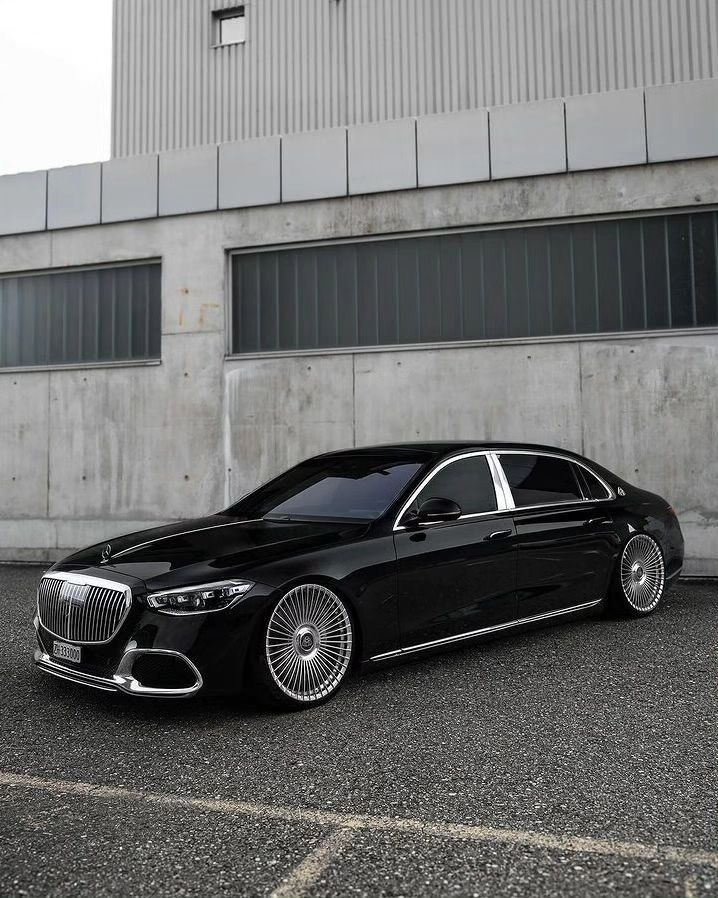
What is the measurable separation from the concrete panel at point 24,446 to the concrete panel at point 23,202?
218 centimetres

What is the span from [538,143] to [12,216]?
7.57 m

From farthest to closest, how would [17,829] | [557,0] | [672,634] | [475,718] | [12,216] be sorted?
[557,0]
[12,216]
[672,634]
[475,718]
[17,829]

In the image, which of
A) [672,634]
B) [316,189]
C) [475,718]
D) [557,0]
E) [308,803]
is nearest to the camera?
[308,803]

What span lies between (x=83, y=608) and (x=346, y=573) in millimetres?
1454

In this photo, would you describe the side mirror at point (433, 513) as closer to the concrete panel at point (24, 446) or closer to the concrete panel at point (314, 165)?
the concrete panel at point (314, 165)

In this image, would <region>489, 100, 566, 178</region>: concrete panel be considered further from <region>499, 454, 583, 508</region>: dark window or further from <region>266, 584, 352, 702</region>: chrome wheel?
<region>266, 584, 352, 702</region>: chrome wheel

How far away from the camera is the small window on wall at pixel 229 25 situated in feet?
51.1

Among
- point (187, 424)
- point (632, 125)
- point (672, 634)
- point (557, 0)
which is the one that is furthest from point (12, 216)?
point (672, 634)

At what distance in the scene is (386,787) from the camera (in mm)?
3402

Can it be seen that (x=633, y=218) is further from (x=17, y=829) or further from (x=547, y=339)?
(x=17, y=829)

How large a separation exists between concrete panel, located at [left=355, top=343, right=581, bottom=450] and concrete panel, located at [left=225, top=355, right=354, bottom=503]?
→ 28 centimetres

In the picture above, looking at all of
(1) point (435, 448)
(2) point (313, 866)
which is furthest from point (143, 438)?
(2) point (313, 866)

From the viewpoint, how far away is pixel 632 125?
9875mm

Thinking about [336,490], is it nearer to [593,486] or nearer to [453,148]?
[593,486]
